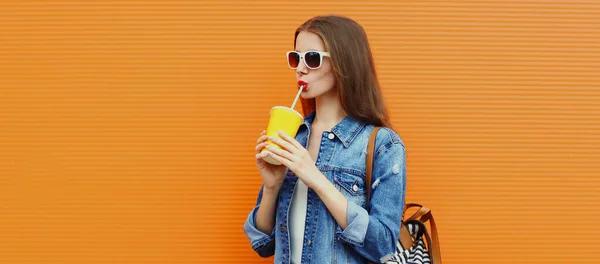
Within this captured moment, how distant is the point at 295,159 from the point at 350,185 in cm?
19

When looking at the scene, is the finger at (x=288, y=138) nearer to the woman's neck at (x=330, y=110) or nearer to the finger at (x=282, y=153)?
the finger at (x=282, y=153)

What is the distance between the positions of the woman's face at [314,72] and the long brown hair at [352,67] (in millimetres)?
19

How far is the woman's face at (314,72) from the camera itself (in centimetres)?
154

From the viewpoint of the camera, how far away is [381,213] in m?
1.45

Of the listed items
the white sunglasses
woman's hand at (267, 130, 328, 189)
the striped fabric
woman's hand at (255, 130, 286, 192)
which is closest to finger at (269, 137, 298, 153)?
woman's hand at (267, 130, 328, 189)

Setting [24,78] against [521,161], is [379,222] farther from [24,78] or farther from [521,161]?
[24,78]

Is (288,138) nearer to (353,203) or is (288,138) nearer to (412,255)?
(353,203)

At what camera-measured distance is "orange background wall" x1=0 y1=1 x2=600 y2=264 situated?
1.97m

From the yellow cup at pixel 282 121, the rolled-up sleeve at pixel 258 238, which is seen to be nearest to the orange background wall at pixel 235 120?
the rolled-up sleeve at pixel 258 238

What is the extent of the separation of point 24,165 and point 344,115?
45.1 inches

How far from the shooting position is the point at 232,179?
2.00 meters

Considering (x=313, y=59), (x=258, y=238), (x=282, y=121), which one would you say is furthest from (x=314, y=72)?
(x=258, y=238)

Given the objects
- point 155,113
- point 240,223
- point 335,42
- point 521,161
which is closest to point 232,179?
point 240,223

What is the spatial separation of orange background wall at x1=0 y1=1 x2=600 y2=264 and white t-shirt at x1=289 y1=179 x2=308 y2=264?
469 mm
